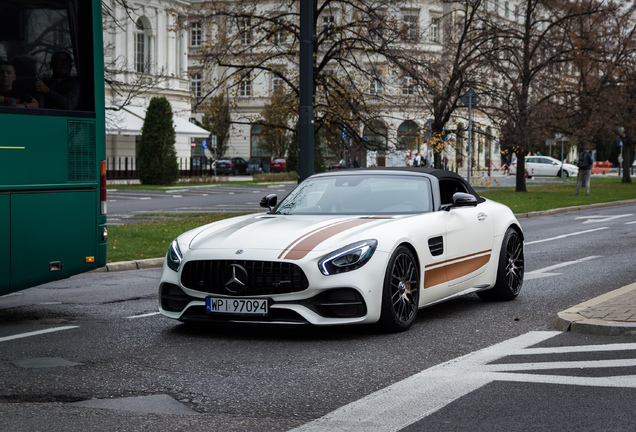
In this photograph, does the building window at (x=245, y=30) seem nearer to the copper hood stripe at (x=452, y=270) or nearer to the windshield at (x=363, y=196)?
the windshield at (x=363, y=196)

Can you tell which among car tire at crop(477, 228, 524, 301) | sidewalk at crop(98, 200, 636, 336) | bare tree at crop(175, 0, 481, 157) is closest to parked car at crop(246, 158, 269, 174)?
bare tree at crop(175, 0, 481, 157)

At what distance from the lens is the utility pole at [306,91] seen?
15.9 m

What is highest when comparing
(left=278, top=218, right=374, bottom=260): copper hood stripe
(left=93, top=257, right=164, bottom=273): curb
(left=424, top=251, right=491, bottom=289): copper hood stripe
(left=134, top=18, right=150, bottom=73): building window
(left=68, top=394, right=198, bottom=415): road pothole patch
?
(left=134, top=18, right=150, bottom=73): building window

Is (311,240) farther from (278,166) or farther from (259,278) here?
(278,166)

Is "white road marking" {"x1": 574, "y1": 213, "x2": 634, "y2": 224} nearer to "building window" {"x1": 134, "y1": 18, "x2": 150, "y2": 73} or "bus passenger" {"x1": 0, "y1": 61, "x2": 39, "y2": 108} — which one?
"bus passenger" {"x1": 0, "y1": 61, "x2": 39, "y2": 108}

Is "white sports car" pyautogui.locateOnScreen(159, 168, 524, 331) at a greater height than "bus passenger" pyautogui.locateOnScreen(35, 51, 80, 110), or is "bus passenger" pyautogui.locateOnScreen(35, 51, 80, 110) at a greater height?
"bus passenger" pyautogui.locateOnScreen(35, 51, 80, 110)

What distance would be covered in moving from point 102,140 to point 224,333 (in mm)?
2364

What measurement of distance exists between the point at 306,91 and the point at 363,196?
713 cm

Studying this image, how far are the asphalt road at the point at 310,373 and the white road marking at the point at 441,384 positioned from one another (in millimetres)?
11

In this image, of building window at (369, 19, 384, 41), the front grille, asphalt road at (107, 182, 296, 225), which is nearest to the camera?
the front grille

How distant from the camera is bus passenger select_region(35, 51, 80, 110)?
28.9ft

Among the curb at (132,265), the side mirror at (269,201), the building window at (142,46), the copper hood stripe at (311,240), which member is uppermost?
the building window at (142,46)

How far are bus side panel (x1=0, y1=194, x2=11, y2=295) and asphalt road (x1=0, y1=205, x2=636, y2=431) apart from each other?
17.9 inches

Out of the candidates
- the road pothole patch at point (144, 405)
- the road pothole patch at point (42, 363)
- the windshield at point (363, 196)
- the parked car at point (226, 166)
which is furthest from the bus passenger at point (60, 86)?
the parked car at point (226, 166)
